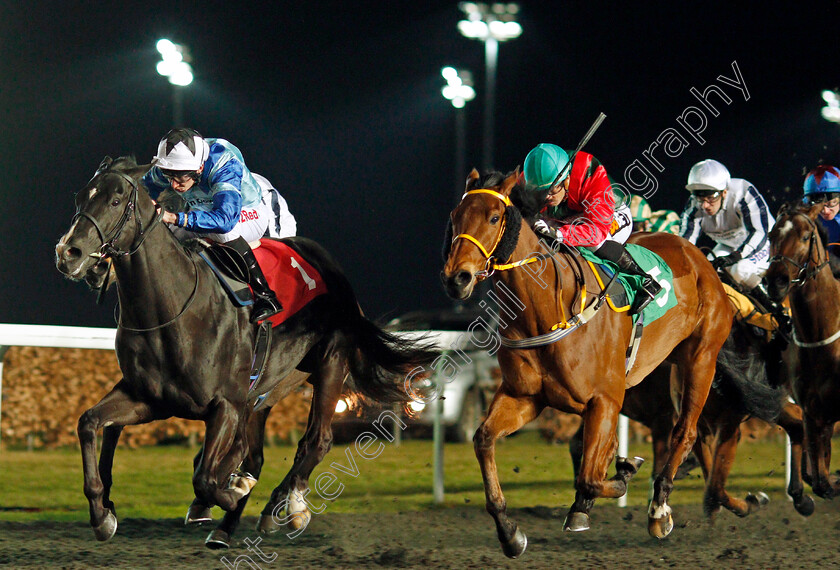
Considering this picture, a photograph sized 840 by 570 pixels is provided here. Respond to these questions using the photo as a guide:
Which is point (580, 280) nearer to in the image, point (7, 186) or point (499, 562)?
point (499, 562)

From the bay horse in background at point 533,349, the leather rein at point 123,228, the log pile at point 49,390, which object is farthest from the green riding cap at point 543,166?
the log pile at point 49,390

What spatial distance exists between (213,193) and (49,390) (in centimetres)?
272

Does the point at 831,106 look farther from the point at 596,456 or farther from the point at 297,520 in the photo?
the point at 297,520

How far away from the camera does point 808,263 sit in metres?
4.70

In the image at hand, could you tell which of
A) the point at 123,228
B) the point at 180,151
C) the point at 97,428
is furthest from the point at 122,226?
the point at 97,428

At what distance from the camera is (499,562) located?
420 cm

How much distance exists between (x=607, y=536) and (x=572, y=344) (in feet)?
6.59

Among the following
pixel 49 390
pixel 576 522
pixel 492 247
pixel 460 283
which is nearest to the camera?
pixel 460 283

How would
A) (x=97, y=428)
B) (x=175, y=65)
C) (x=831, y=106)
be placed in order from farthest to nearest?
(x=831, y=106)
(x=175, y=65)
(x=97, y=428)

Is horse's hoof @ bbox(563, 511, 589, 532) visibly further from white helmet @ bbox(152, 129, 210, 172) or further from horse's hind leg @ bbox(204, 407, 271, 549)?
white helmet @ bbox(152, 129, 210, 172)

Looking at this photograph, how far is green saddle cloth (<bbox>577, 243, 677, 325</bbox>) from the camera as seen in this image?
3820 millimetres

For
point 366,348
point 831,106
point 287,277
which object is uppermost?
point 831,106

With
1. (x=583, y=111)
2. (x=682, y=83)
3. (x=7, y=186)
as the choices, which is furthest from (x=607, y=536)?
(x=583, y=111)

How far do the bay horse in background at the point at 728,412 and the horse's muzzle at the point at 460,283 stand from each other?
2.35 metres
